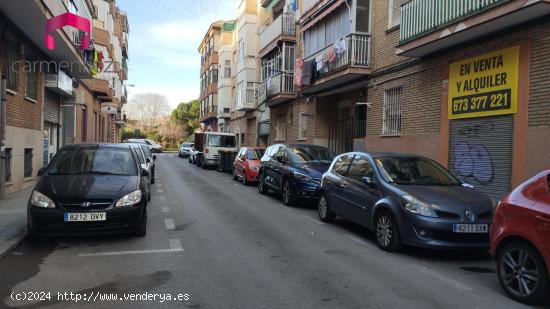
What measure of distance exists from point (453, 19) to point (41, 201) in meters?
9.01

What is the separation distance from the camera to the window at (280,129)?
26203 millimetres

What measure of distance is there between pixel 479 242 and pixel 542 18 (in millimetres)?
5139

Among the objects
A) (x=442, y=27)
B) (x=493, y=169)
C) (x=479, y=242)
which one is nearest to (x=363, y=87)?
(x=442, y=27)

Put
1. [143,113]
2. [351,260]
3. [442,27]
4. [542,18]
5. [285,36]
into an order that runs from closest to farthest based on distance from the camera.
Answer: [351,260] → [542,18] → [442,27] → [285,36] → [143,113]

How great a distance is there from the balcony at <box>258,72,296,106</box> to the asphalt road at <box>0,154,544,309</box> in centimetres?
1529

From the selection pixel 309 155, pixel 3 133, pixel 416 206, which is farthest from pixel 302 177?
pixel 3 133

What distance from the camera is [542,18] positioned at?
9008 millimetres

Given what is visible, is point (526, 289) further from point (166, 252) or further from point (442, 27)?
point (442, 27)

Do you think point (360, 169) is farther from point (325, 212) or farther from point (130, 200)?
point (130, 200)

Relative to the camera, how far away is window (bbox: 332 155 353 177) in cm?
896

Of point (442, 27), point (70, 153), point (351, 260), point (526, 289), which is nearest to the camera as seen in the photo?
point (526, 289)

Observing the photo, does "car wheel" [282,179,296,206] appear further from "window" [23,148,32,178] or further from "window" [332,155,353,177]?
"window" [23,148,32,178]

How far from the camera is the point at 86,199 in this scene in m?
6.73

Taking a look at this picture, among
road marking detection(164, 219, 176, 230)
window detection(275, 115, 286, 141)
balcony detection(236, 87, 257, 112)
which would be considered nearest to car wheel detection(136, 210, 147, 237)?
road marking detection(164, 219, 176, 230)
